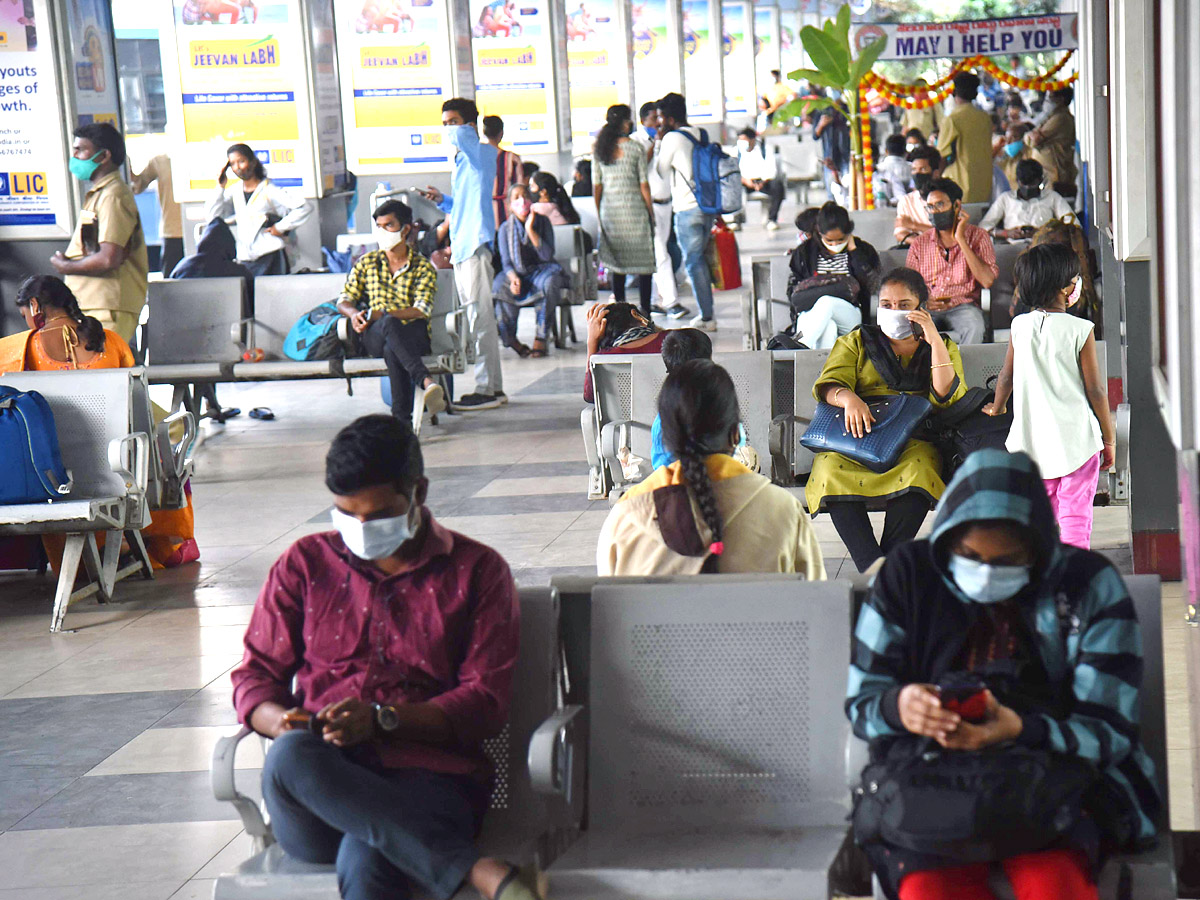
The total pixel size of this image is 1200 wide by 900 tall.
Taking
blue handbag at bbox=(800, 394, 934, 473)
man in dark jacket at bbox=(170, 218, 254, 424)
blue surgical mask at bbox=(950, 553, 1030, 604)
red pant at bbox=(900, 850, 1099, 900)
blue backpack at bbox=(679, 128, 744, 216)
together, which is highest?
blue backpack at bbox=(679, 128, 744, 216)

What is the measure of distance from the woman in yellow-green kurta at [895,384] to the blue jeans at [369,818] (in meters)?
2.74

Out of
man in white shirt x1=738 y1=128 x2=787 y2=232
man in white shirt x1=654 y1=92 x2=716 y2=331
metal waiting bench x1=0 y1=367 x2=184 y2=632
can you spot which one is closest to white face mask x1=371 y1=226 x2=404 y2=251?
metal waiting bench x1=0 y1=367 x2=184 y2=632

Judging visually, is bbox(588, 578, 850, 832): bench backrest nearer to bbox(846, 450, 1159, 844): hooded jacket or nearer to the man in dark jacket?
bbox(846, 450, 1159, 844): hooded jacket

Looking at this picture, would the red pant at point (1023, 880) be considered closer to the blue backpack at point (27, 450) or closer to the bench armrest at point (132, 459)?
the bench armrest at point (132, 459)

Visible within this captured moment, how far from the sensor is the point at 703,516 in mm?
3633

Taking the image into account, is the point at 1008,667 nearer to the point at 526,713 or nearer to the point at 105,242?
the point at 526,713

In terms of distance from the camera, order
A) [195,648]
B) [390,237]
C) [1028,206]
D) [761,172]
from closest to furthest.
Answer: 1. [195,648]
2. [390,237]
3. [1028,206]
4. [761,172]

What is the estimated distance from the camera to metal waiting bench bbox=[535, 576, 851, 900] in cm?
313

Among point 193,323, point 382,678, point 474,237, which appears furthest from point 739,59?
point 382,678

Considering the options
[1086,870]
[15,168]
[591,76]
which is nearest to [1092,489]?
[1086,870]

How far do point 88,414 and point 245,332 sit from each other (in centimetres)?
348

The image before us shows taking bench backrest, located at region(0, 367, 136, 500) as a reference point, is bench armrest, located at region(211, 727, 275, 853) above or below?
below

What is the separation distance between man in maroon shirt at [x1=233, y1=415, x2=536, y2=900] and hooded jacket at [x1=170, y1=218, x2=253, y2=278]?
8422 millimetres

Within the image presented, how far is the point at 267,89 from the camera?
1546 centimetres
